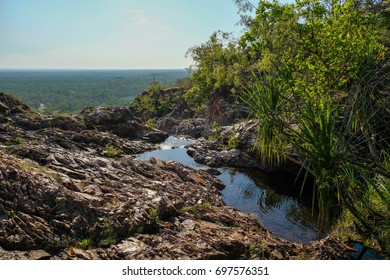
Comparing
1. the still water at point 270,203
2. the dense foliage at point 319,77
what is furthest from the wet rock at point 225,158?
the dense foliage at point 319,77

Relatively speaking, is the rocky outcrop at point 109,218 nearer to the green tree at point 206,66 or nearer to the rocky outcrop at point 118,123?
the rocky outcrop at point 118,123

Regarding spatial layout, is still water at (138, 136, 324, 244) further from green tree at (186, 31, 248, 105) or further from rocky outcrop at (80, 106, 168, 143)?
green tree at (186, 31, 248, 105)

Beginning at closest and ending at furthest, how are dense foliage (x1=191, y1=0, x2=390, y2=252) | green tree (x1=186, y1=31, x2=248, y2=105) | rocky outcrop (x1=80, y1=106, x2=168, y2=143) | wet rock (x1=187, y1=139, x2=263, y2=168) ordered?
1. dense foliage (x1=191, y1=0, x2=390, y2=252)
2. wet rock (x1=187, y1=139, x2=263, y2=168)
3. rocky outcrop (x1=80, y1=106, x2=168, y2=143)
4. green tree (x1=186, y1=31, x2=248, y2=105)

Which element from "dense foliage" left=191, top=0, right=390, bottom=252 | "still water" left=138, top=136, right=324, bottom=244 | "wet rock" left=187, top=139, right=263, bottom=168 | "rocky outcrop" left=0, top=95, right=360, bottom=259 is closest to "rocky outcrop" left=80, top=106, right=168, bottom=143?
"still water" left=138, top=136, right=324, bottom=244

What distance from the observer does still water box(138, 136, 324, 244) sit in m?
13.4

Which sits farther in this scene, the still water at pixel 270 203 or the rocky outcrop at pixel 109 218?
the still water at pixel 270 203

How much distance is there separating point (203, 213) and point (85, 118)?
900 inches

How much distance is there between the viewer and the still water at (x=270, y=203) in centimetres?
1339

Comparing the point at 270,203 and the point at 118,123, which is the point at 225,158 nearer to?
the point at 270,203

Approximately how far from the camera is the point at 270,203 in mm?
17031

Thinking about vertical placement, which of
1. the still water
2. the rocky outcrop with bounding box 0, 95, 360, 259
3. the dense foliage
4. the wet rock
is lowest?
the still water

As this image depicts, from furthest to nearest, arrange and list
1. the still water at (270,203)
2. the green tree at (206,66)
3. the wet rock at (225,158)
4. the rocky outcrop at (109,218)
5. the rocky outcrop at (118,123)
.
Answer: the green tree at (206,66) < the rocky outcrop at (118,123) < the wet rock at (225,158) < the still water at (270,203) < the rocky outcrop at (109,218)

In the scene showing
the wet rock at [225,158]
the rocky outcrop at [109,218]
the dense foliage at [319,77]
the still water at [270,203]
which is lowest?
the still water at [270,203]
